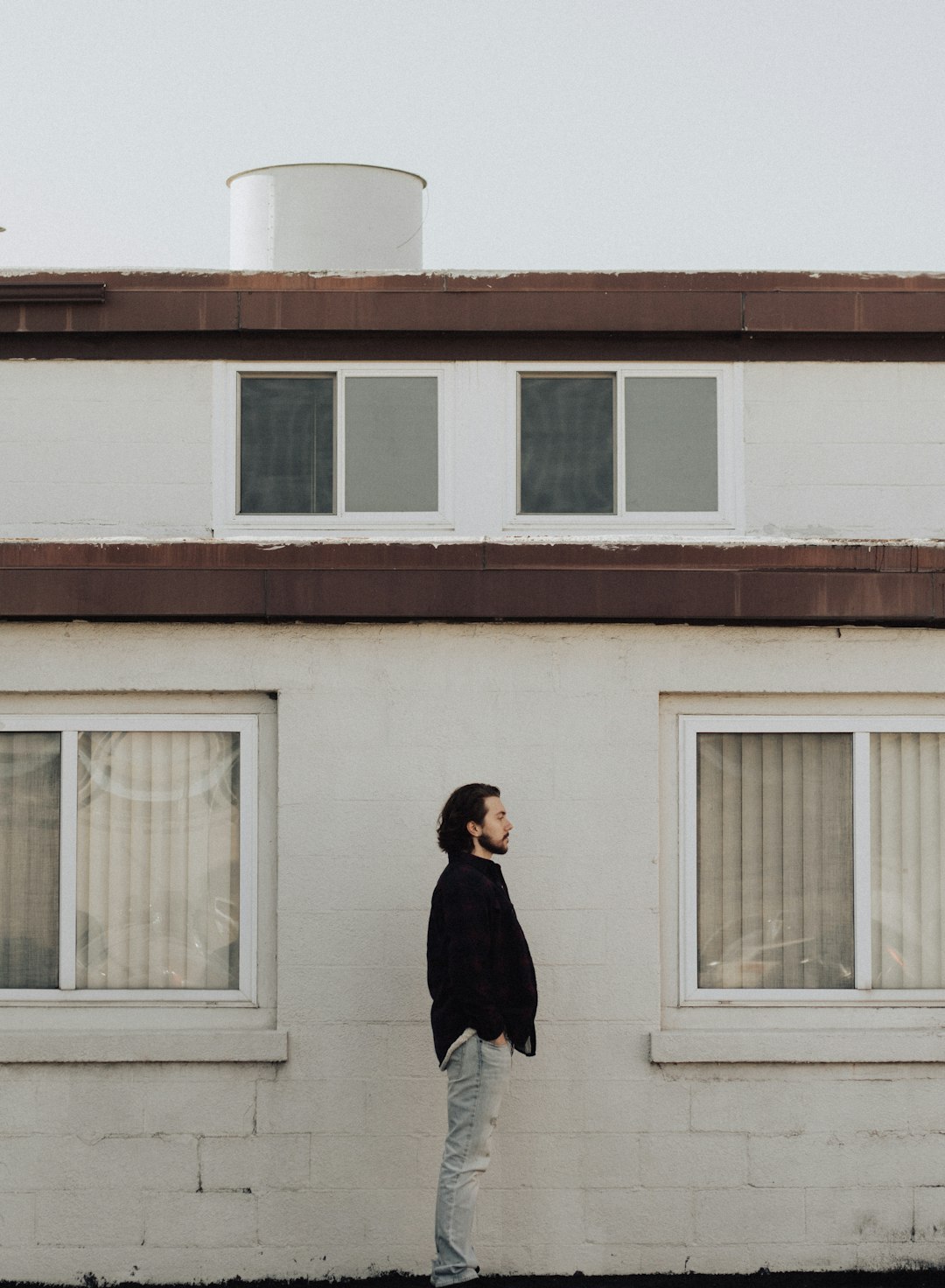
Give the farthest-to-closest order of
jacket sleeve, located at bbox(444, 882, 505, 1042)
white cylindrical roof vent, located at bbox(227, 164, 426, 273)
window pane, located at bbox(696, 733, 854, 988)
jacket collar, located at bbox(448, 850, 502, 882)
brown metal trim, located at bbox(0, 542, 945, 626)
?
white cylindrical roof vent, located at bbox(227, 164, 426, 273), window pane, located at bbox(696, 733, 854, 988), brown metal trim, located at bbox(0, 542, 945, 626), jacket collar, located at bbox(448, 850, 502, 882), jacket sleeve, located at bbox(444, 882, 505, 1042)

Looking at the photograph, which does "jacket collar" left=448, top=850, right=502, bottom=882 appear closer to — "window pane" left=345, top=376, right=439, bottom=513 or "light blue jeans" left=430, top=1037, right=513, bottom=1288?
"light blue jeans" left=430, top=1037, right=513, bottom=1288

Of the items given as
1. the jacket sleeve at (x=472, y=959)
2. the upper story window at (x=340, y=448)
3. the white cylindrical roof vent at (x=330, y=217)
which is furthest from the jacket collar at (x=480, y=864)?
the white cylindrical roof vent at (x=330, y=217)

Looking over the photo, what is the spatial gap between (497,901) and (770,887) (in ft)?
5.03

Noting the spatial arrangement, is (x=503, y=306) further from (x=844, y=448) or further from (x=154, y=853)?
(x=154, y=853)

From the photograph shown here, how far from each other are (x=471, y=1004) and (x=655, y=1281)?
1.67 meters

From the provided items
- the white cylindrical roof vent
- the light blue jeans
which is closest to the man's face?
the light blue jeans

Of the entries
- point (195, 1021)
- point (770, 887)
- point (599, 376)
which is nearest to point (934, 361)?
point (599, 376)

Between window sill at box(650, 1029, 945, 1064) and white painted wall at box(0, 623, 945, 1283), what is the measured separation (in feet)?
0.18

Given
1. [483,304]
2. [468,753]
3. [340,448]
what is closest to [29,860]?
[468,753]

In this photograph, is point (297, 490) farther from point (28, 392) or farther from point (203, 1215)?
point (203, 1215)

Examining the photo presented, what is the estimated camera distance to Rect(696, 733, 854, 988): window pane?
22.8 ft

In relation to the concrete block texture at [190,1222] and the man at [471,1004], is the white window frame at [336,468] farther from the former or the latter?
the concrete block texture at [190,1222]

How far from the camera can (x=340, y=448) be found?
23.3 ft

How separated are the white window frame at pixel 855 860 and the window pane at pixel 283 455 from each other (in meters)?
1.97
